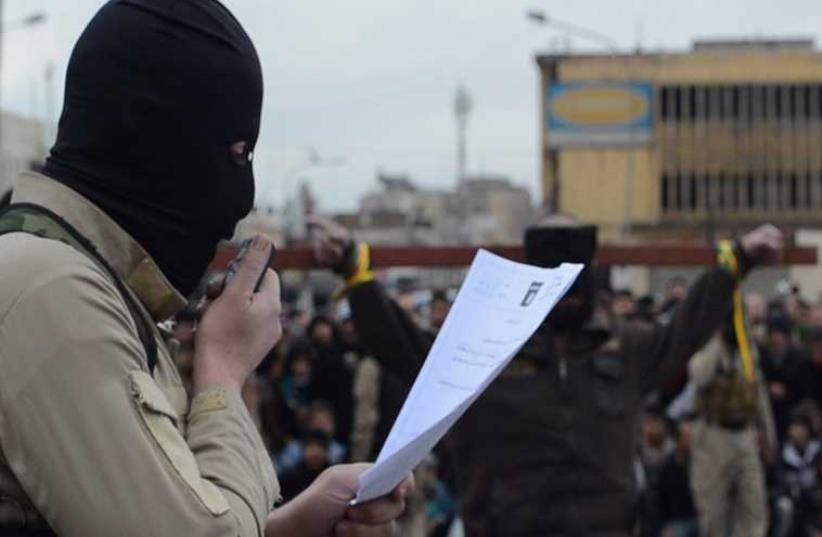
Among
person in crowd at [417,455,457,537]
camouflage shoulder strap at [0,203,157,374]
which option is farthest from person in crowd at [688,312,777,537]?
camouflage shoulder strap at [0,203,157,374]

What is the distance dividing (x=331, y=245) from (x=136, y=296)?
3581 mm

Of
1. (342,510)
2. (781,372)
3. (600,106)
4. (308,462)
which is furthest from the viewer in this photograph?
(600,106)

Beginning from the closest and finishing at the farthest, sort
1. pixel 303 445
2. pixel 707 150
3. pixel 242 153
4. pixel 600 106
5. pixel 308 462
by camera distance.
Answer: pixel 242 153, pixel 308 462, pixel 303 445, pixel 600 106, pixel 707 150

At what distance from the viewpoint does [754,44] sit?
67.5 meters

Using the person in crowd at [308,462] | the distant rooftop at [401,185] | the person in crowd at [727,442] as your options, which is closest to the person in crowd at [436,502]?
the person in crowd at [308,462]

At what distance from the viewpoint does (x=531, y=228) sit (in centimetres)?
589

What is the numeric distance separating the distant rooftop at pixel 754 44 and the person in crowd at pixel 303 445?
55326 mm

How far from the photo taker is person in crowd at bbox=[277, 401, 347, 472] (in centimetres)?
1153

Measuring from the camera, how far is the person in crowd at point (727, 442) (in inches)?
468

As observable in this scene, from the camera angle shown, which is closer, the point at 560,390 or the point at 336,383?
the point at 560,390

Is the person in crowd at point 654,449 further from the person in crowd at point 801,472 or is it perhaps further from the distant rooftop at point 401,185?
the distant rooftop at point 401,185

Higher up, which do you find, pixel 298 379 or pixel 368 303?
pixel 368 303

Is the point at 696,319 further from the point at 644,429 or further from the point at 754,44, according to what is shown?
the point at 754,44

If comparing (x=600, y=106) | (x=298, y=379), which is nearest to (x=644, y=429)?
(x=298, y=379)
